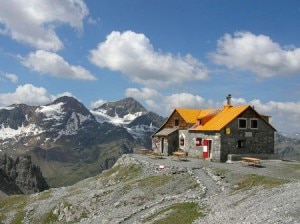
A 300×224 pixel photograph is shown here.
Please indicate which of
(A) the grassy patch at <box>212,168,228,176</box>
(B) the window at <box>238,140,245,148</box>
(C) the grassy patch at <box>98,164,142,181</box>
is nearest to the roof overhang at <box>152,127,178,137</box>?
(C) the grassy patch at <box>98,164,142,181</box>

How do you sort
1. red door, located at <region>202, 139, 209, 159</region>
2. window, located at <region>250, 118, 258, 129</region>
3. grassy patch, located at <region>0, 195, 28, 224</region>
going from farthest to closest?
window, located at <region>250, 118, 258, 129</region>
red door, located at <region>202, 139, 209, 159</region>
grassy patch, located at <region>0, 195, 28, 224</region>

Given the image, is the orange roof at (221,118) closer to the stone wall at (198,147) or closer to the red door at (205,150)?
the stone wall at (198,147)

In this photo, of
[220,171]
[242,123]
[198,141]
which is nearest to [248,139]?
[242,123]

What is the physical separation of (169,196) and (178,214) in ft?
35.8

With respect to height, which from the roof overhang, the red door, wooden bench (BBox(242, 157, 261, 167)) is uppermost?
the roof overhang

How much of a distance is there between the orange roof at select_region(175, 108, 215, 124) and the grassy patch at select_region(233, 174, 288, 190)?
113 ft

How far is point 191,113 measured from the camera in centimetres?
9150

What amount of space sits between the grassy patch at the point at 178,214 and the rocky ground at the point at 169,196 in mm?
248

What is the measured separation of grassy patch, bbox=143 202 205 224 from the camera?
4091 cm

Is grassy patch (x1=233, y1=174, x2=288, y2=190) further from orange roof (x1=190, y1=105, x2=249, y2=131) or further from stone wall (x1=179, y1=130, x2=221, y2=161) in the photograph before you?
orange roof (x1=190, y1=105, x2=249, y2=131)

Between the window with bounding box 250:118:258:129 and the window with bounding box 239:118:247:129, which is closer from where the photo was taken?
the window with bounding box 239:118:247:129

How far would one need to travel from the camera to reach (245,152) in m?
76.0

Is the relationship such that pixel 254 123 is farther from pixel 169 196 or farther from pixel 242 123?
pixel 169 196

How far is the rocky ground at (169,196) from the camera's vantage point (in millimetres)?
38344
